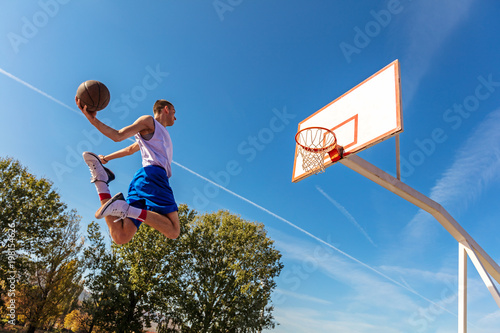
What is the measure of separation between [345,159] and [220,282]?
17.2 meters

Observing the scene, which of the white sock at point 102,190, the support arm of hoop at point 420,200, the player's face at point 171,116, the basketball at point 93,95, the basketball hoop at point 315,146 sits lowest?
the white sock at point 102,190

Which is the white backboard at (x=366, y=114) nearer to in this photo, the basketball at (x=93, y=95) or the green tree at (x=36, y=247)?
the basketball at (x=93, y=95)

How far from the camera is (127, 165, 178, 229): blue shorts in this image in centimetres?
353

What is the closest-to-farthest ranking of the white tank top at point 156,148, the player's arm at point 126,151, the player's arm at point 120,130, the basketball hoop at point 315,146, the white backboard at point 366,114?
the player's arm at point 120,130 < the white tank top at point 156,148 < the player's arm at point 126,151 < the white backboard at point 366,114 < the basketball hoop at point 315,146

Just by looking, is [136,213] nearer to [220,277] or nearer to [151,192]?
[151,192]

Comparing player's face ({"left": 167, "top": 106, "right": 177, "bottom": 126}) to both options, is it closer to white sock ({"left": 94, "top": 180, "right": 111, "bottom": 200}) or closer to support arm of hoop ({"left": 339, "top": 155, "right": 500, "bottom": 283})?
white sock ({"left": 94, "top": 180, "right": 111, "bottom": 200})

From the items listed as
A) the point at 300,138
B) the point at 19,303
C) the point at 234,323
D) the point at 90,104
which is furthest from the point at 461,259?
the point at 19,303

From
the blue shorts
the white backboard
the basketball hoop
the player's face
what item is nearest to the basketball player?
the blue shorts

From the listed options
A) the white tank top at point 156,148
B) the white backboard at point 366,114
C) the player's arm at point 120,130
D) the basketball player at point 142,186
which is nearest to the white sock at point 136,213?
the basketball player at point 142,186

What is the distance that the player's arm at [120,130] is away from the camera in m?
3.19

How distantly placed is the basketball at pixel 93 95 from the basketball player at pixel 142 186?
10 centimetres

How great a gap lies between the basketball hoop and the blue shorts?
15.2 feet

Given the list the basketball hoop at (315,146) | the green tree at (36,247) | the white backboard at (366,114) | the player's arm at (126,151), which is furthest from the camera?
the green tree at (36,247)

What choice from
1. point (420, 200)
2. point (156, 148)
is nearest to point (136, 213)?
point (156, 148)
